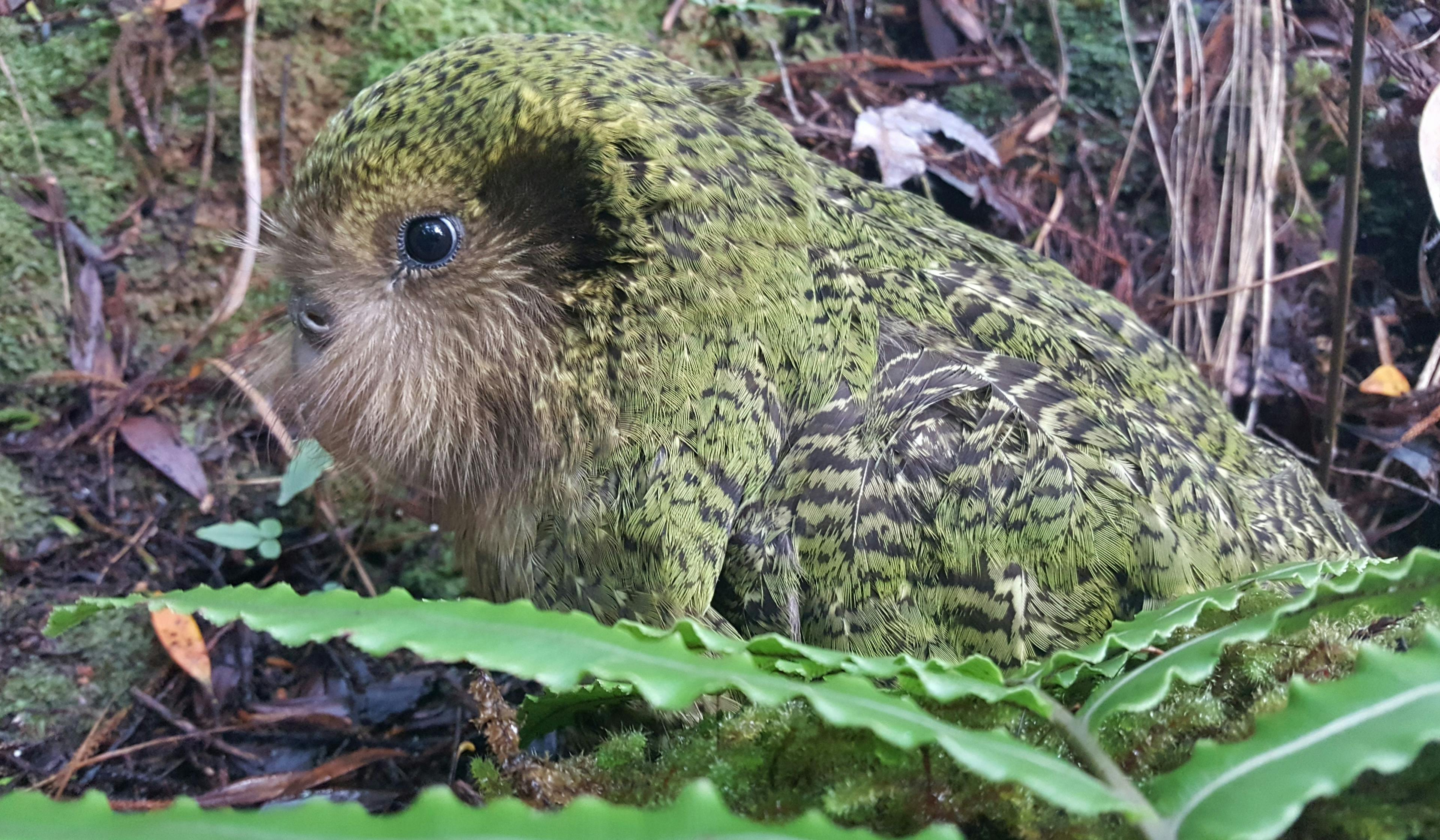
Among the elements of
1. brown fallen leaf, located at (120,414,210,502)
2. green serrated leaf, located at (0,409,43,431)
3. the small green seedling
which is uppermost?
green serrated leaf, located at (0,409,43,431)

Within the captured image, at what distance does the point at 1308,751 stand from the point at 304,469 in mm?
2810

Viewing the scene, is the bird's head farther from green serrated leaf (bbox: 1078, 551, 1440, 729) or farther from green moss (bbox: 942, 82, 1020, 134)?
green moss (bbox: 942, 82, 1020, 134)

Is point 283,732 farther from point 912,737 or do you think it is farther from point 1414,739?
point 1414,739

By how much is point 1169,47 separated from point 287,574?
13.9 feet

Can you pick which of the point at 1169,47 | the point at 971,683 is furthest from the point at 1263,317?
the point at 971,683

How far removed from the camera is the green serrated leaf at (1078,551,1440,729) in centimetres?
126

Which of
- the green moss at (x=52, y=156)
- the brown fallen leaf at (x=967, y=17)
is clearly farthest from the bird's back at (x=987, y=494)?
the green moss at (x=52, y=156)

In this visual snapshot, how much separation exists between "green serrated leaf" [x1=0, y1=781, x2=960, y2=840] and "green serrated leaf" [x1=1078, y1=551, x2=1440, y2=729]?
1.68ft

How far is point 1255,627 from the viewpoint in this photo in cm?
130

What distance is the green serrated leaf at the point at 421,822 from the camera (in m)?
0.85

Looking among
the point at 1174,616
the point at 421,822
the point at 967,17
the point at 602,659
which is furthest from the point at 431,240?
the point at 967,17

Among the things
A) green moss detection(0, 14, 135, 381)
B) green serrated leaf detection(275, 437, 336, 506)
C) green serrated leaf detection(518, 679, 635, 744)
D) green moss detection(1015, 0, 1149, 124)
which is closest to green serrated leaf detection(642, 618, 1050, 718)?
green serrated leaf detection(518, 679, 635, 744)

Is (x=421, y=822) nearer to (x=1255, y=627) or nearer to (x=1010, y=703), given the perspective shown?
(x=1010, y=703)

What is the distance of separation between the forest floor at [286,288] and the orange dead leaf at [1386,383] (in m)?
0.02
